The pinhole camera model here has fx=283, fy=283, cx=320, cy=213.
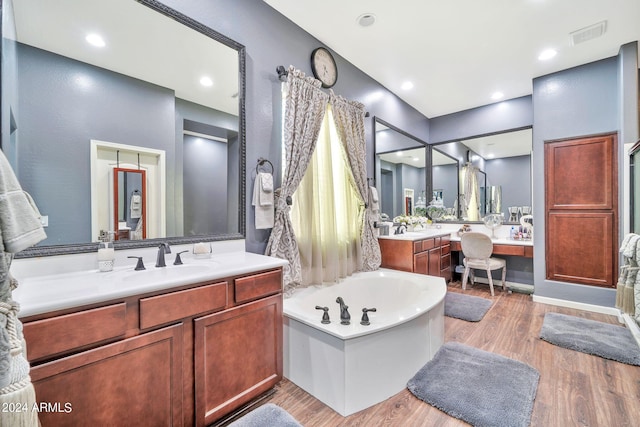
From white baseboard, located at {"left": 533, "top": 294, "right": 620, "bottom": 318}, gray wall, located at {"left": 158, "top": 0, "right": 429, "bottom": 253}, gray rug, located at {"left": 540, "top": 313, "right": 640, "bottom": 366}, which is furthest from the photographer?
white baseboard, located at {"left": 533, "top": 294, "right": 620, "bottom": 318}

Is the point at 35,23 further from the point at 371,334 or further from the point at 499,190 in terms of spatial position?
the point at 499,190

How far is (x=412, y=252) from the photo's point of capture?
3.14m

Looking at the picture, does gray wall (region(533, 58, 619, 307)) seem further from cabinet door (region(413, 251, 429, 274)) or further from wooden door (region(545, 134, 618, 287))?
cabinet door (region(413, 251, 429, 274))

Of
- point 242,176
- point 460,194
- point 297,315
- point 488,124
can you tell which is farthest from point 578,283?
point 242,176

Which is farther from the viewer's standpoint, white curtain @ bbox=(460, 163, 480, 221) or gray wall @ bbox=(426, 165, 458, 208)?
gray wall @ bbox=(426, 165, 458, 208)

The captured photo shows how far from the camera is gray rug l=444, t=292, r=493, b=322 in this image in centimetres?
302

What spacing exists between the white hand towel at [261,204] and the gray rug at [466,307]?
2279 millimetres

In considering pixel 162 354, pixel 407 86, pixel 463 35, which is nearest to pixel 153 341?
pixel 162 354

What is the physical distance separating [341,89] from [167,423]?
2.97 meters

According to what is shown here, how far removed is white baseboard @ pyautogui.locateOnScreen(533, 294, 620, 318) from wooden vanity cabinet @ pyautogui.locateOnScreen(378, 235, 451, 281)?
1210 mm

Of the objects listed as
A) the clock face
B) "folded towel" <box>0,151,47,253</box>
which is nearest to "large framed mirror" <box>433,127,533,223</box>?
the clock face

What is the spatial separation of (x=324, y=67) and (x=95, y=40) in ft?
6.00

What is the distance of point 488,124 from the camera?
4.27m

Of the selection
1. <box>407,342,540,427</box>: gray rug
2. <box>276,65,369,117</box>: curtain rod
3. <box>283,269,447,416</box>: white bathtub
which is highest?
<box>276,65,369,117</box>: curtain rod
